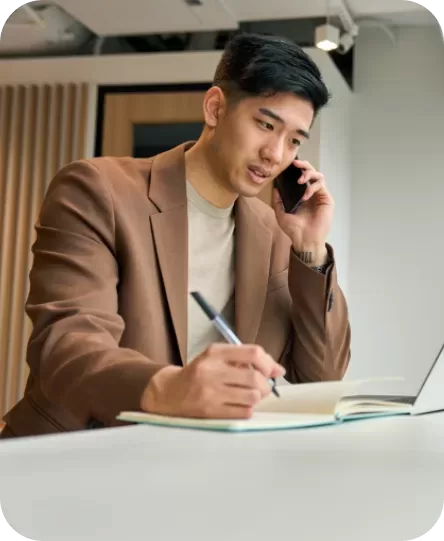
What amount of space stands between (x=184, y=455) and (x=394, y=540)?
166mm

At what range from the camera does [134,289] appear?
81 cm

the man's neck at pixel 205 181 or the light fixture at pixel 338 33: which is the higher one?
the light fixture at pixel 338 33

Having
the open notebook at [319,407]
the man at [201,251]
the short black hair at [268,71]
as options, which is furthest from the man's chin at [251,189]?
the open notebook at [319,407]

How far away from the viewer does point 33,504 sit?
0.34 m

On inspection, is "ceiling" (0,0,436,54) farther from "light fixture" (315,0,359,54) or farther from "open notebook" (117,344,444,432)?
"open notebook" (117,344,444,432)

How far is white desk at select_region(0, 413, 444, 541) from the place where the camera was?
0.30 meters

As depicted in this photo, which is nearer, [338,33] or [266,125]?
[266,125]

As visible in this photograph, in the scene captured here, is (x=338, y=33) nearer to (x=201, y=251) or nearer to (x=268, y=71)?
(x=268, y=71)

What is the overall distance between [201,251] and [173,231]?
4cm

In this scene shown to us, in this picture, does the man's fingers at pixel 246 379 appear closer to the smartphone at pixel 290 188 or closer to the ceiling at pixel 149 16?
the smartphone at pixel 290 188

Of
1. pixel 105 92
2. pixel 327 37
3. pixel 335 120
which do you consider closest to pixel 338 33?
pixel 327 37

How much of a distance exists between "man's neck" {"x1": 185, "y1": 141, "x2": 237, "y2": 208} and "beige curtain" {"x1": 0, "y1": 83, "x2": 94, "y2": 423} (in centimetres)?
21

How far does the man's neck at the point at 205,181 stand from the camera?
900 millimetres

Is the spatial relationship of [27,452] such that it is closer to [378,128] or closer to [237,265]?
[237,265]
